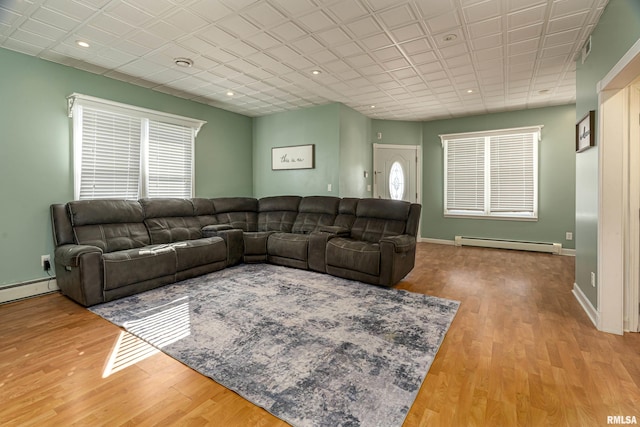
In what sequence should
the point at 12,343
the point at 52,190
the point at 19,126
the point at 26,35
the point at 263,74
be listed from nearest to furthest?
the point at 12,343 < the point at 26,35 < the point at 19,126 < the point at 52,190 < the point at 263,74

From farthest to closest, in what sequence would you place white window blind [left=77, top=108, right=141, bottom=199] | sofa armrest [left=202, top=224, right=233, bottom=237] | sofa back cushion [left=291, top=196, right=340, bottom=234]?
sofa back cushion [left=291, top=196, right=340, bottom=234], sofa armrest [left=202, top=224, right=233, bottom=237], white window blind [left=77, top=108, right=141, bottom=199]

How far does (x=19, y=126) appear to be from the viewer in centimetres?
317

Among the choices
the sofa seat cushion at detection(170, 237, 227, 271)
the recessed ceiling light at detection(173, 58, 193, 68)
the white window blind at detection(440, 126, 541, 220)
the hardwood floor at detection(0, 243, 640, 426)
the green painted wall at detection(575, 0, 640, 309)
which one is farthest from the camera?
the white window blind at detection(440, 126, 541, 220)

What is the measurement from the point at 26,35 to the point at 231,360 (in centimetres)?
365

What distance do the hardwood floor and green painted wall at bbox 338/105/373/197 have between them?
320 cm

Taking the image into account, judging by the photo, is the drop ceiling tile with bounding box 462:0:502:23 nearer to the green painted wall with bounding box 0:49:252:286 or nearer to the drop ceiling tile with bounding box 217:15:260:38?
the drop ceiling tile with bounding box 217:15:260:38

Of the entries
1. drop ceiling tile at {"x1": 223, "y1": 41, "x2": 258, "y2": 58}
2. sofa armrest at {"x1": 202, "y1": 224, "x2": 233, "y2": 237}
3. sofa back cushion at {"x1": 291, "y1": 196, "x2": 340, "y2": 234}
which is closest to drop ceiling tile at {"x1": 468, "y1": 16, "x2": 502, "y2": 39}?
drop ceiling tile at {"x1": 223, "y1": 41, "x2": 258, "y2": 58}

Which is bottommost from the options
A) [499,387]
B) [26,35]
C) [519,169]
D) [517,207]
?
[499,387]

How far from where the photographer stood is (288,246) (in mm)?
4316

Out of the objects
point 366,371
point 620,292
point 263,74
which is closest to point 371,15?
point 263,74

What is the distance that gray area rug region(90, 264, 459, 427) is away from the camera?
1580mm

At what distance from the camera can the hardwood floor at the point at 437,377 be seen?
1472 millimetres

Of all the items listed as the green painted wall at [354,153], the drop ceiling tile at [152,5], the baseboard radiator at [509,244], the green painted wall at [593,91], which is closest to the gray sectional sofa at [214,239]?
the green painted wall at [354,153]

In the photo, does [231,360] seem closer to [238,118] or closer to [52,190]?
[52,190]
